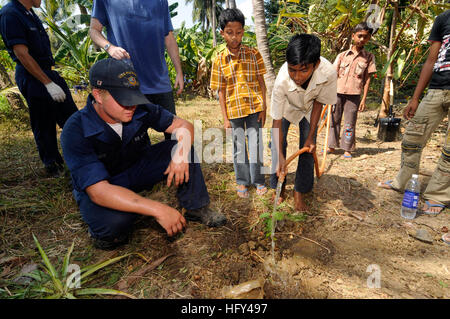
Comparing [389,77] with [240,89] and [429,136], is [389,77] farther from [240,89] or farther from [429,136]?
[240,89]

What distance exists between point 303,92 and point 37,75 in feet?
8.68

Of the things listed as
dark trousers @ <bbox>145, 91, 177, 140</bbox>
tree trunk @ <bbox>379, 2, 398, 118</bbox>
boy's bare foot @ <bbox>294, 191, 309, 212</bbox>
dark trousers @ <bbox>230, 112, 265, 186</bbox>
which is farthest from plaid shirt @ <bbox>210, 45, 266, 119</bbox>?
tree trunk @ <bbox>379, 2, 398, 118</bbox>

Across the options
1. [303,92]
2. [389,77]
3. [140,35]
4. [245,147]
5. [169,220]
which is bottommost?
[169,220]

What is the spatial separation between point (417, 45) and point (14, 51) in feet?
19.9

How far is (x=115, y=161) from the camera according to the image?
2031 millimetres

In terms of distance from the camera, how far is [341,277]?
176 centimetres

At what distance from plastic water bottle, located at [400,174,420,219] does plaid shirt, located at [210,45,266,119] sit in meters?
1.63

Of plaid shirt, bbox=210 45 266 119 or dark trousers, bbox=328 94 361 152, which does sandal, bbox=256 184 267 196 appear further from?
dark trousers, bbox=328 94 361 152

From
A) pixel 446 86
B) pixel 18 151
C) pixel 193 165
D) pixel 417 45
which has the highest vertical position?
pixel 417 45

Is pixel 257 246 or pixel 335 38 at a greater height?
pixel 335 38

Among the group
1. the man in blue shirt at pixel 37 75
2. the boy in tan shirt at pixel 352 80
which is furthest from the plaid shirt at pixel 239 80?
the boy in tan shirt at pixel 352 80

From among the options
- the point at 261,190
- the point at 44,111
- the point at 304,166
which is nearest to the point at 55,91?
the point at 44,111
